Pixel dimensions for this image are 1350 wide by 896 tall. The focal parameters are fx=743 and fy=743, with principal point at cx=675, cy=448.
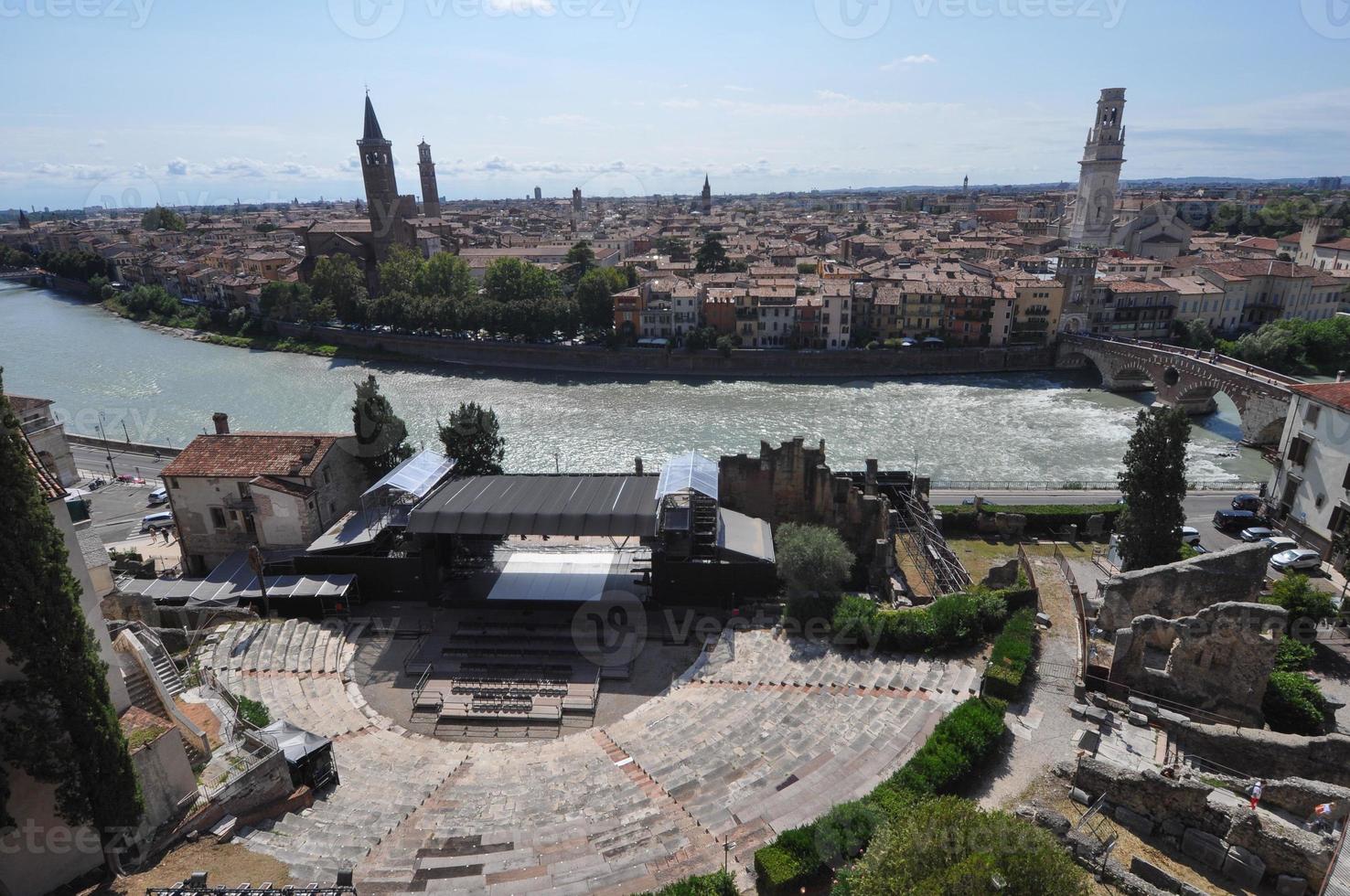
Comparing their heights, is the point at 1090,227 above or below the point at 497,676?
above

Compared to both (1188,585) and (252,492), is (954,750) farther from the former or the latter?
(252,492)

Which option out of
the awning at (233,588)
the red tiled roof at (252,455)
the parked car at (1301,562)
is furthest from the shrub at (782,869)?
the parked car at (1301,562)

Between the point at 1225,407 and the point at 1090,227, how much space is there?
51.9m

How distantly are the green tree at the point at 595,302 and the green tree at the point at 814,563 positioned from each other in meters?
52.4

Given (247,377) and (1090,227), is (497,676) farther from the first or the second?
(1090,227)

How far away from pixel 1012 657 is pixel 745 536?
363 inches

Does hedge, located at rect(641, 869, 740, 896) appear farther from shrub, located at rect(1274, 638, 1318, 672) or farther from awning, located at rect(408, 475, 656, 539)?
shrub, located at rect(1274, 638, 1318, 672)

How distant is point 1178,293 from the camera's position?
69.1 meters

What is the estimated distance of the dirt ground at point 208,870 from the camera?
1234 centimetres

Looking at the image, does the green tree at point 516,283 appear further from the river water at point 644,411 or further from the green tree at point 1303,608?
the green tree at point 1303,608

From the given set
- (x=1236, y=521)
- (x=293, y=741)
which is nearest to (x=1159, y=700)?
(x=1236, y=521)

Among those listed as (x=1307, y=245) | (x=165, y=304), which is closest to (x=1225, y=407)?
(x=1307, y=245)

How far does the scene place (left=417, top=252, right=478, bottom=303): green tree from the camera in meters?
78.3

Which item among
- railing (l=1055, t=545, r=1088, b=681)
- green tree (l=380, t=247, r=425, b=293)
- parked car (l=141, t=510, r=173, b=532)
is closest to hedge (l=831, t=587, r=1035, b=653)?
railing (l=1055, t=545, r=1088, b=681)
